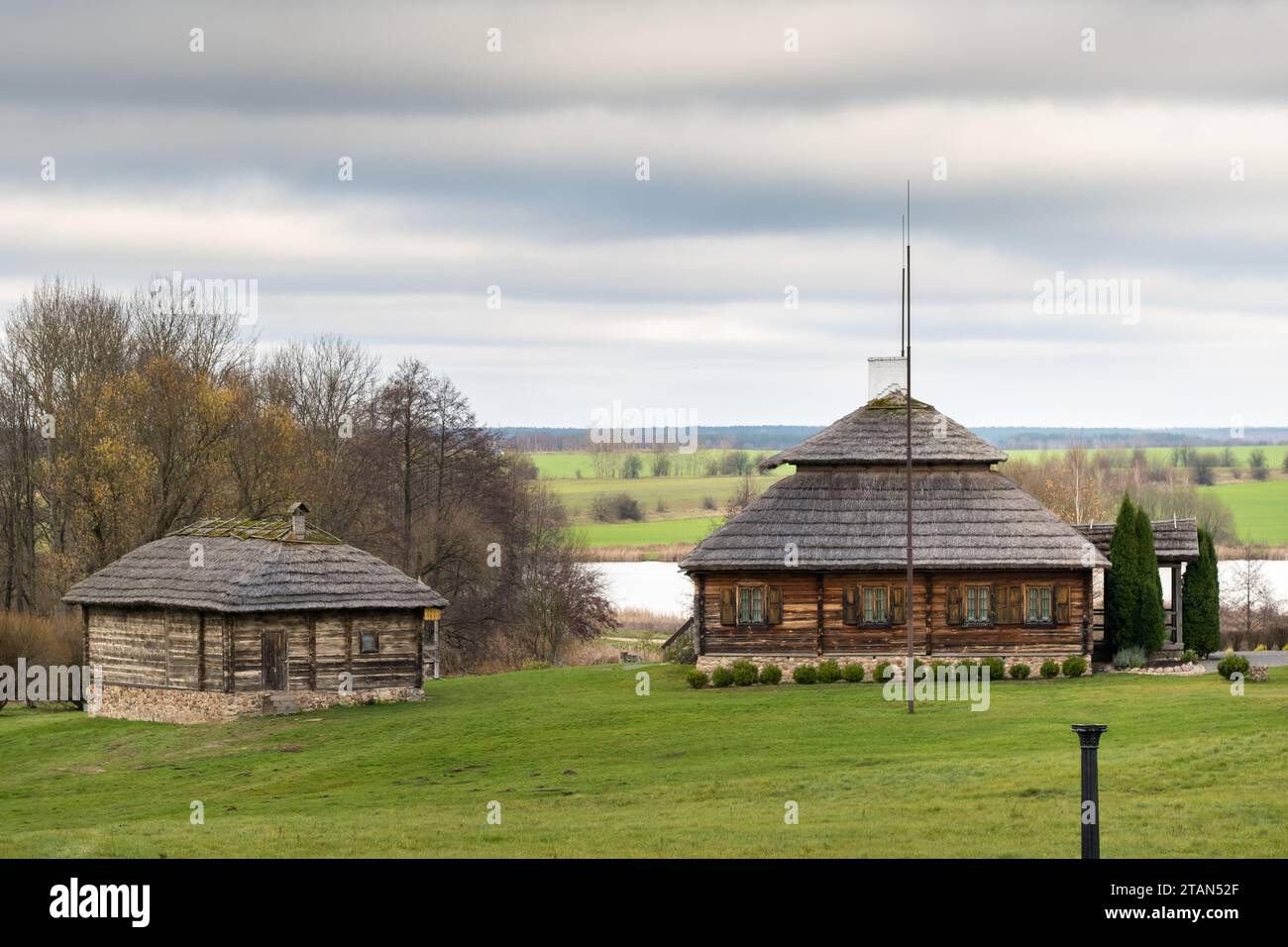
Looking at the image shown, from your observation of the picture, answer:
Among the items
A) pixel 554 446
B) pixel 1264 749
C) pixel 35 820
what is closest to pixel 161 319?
pixel 35 820

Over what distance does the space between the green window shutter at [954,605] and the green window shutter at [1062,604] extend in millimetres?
2196

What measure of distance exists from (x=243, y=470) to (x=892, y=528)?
28019mm

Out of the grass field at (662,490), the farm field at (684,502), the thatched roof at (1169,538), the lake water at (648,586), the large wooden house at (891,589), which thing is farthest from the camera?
the grass field at (662,490)

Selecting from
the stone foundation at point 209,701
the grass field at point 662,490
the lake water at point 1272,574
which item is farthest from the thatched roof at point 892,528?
the grass field at point 662,490

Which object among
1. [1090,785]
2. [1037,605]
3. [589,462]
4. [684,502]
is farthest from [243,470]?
[589,462]

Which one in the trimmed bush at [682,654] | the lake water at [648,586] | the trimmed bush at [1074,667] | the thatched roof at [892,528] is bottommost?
the lake water at [648,586]

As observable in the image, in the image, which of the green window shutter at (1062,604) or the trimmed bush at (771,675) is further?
the green window shutter at (1062,604)

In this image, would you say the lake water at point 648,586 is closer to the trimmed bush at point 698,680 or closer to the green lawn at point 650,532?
the green lawn at point 650,532

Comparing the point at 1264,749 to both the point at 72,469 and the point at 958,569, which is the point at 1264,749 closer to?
the point at 958,569

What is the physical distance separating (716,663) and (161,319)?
3713cm

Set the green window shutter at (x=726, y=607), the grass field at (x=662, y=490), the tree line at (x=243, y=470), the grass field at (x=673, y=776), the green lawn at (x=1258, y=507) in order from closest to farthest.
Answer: the grass field at (x=673, y=776) < the green window shutter at (x=726, y=607) < the tree line at (x=243, y=470) < the green lawn at (x=1258, y=507) < the grass field at (x=662, y=490)

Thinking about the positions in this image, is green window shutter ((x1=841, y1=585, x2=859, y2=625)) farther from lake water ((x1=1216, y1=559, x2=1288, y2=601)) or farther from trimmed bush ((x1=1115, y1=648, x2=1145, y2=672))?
lake water ((x1=1216, y1=559, x2=1288, y2=601))

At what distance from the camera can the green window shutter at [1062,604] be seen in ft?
128

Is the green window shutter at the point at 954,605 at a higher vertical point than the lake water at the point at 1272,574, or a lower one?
higher
